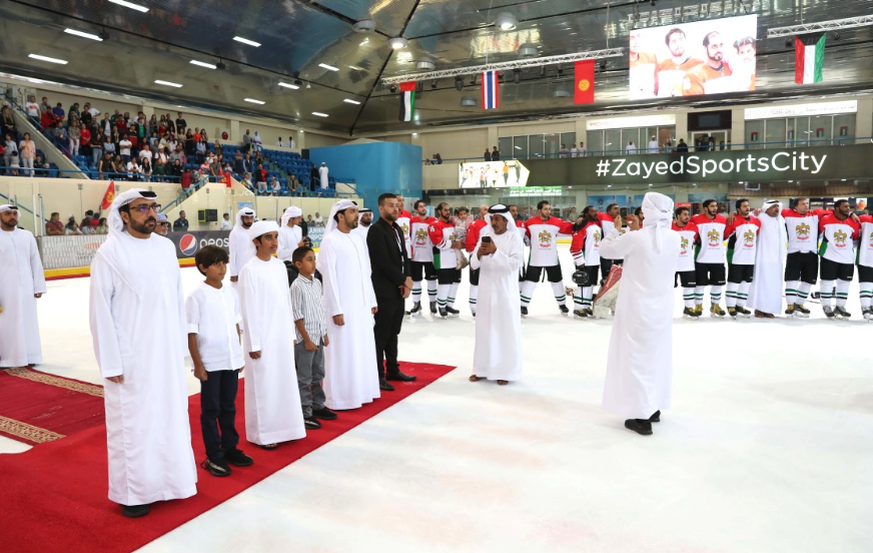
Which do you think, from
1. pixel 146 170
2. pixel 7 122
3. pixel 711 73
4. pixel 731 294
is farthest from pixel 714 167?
pixel 7 122

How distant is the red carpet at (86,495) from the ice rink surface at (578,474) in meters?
0.12

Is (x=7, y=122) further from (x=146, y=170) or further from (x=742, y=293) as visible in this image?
(x=742, y=293)

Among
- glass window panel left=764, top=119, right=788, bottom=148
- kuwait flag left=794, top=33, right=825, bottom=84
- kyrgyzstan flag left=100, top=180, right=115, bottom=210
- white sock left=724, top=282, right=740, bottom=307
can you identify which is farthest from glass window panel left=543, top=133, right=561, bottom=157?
white sock left=724, top=282, right=740, bottom=307

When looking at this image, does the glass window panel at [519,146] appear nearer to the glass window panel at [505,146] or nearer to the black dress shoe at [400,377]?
the glass window panel at [505,146]

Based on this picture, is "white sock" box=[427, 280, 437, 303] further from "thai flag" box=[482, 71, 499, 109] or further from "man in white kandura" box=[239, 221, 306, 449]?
"thai flag" box=[482, 71, 499, 109]

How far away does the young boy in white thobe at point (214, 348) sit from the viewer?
3562 millimetres

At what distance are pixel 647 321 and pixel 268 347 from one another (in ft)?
8.84

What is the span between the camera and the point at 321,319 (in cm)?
446

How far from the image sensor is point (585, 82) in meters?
16.2

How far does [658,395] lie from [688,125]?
2480 cm

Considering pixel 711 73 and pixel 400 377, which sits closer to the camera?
pixel 400 377

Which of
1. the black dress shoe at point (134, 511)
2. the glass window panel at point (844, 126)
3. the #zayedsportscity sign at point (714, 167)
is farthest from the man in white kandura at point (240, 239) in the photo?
the glass window panel at point (844, 126)

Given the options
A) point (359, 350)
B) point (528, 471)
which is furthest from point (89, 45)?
point (528, 471)

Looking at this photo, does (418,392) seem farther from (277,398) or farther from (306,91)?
(306,91)
